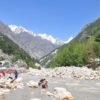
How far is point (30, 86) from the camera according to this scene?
4588cm

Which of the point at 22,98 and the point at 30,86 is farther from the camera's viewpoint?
the point at 30,86

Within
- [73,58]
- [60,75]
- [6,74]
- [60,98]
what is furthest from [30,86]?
[73,58]

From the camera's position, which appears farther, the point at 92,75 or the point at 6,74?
the point at 92,75

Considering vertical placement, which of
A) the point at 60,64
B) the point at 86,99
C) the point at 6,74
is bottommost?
the point at 86,99

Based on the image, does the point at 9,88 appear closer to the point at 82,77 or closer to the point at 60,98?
the point at 60,98

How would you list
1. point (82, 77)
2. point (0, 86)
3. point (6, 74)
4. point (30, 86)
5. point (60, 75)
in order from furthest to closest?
point (60, 75)
point (82, 77)
point (6, 74)
point (30, 86)
point (0, 86)

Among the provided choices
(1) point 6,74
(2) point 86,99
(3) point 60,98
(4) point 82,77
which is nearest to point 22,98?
(3) point 60,98

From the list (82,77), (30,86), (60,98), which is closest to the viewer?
(60,98)

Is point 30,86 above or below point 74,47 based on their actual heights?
below

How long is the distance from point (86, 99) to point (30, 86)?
1516 cm

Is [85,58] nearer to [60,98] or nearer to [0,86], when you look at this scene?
[0,86]

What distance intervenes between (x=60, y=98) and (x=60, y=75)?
54.1 metres

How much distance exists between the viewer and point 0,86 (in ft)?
138

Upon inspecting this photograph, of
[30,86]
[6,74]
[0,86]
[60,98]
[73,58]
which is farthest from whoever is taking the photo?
[73,58]
